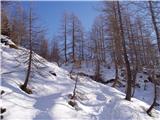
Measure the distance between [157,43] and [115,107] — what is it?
5.67 m

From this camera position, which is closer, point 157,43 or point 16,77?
point 157,43

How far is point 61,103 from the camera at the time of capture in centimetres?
1802

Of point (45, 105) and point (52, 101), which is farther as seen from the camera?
point (52, 101)

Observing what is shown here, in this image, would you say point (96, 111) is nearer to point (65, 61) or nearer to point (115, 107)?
point (115, 107)

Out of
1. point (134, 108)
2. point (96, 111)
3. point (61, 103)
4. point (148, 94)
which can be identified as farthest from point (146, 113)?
point (148, 94)

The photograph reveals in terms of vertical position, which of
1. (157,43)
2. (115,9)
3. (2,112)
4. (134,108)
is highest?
(115,9)

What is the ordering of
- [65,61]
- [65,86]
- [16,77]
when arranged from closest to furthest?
[16,77] < [65,86] < [65,61]

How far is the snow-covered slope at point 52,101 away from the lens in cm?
1570

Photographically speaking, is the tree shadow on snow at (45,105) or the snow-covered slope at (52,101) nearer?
the tree shadow on snow at (45,105)

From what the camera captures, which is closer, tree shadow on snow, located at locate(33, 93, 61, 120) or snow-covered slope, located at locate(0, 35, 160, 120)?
tree shadow on snow, located at locate(33, 93, 61, 120)

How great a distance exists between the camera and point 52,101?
18.3 meters

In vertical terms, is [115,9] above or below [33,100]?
above

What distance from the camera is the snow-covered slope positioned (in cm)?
1570

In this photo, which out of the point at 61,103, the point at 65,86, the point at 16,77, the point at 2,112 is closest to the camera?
the point at 2,112
